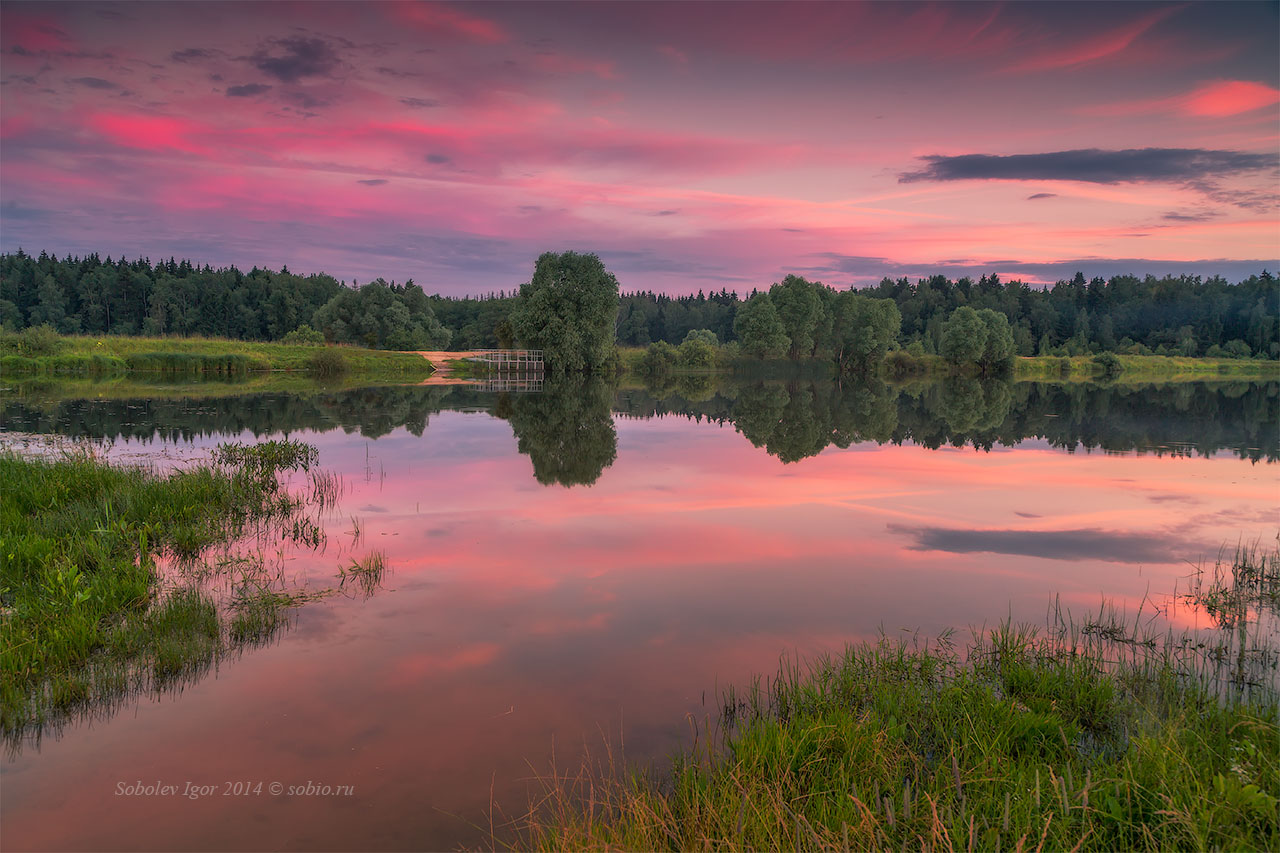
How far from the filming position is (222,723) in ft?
22.5

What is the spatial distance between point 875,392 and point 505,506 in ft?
179

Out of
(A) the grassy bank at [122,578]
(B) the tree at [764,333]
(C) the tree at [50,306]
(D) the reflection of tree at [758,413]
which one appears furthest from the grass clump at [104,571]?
(C) the tree at [50,306]

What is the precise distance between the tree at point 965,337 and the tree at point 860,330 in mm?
8177

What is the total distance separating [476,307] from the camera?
16300 centimetres

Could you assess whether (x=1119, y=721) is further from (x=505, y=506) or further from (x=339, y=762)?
(x=505, y=506)

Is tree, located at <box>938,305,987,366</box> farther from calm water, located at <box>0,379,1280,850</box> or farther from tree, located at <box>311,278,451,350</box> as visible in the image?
tree, located at <box>311,278,451,350</box>

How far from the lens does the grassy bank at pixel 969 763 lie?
4.69 metres

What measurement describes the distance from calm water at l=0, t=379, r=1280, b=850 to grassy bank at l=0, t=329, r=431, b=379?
34272mm

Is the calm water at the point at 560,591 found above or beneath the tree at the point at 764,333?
beneath

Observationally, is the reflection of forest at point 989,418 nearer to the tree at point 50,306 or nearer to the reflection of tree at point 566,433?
the reflection of tree at point 566,433

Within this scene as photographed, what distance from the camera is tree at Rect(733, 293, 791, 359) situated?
10250 centimetres

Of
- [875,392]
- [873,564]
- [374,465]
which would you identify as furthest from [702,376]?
[873,564]

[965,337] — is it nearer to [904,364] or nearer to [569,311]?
[904,364]

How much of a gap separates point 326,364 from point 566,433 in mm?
47658
